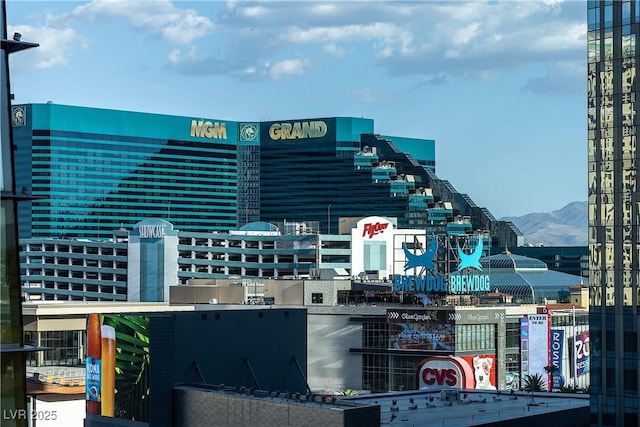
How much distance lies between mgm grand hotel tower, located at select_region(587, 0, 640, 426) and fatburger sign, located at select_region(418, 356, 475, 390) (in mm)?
81180

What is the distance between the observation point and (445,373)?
153m

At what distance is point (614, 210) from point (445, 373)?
83889 mm

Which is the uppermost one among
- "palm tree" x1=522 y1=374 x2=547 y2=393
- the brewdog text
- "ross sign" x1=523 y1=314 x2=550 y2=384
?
the brewdog text

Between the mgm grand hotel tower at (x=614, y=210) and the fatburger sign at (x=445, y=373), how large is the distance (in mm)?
81180

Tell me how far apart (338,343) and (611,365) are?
10036cm

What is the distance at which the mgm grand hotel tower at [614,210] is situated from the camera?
69500mm

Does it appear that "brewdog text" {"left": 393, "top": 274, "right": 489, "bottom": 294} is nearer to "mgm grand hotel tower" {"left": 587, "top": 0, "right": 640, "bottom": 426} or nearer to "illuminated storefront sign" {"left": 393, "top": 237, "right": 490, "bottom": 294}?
"illuminated storefront sign" {"left": 393, "top": 237, "right": 490, "bottom": 294}

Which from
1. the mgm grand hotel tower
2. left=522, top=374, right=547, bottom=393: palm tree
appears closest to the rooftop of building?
the mgm grand hotel tower

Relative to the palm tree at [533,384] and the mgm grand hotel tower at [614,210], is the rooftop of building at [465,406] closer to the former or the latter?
the palm tree at [533,384]

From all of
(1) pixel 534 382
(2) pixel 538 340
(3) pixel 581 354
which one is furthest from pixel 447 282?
(1) pixel 534 382

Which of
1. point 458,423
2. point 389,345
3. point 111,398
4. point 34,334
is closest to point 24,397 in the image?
point 458,423

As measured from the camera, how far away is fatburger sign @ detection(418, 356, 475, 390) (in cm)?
15212

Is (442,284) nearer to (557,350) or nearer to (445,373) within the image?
(445,373)

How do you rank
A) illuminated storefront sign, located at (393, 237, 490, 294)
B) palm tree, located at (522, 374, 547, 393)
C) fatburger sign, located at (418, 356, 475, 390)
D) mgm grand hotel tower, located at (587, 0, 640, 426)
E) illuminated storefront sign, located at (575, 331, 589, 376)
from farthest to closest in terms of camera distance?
1. illuminated storefront sign, located at (575, 331, 589, 376)
2. illuminated storefront sign, located at (393, 237, 490, 294)
3. fatburger sign, located at (418, 356, 475, 390)
4. palm tree, located at (522, 374, 547, 393)
5. mgm grand hotel tower, located at (587, 0, 640, 426)
